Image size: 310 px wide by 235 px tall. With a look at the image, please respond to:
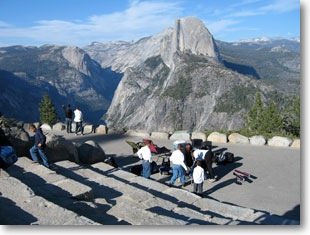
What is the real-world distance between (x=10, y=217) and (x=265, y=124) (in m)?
18.4

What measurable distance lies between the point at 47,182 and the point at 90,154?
525 centimetres

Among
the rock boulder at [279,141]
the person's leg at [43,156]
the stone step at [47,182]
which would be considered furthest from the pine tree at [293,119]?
the stone step at [47,182]

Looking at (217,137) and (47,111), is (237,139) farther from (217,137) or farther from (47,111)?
(47,111)

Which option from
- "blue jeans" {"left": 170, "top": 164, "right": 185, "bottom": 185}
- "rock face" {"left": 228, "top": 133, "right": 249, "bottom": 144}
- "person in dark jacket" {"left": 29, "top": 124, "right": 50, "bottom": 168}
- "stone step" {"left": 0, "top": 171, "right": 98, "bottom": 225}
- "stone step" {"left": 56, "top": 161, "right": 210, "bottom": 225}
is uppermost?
"person in dark jacket" {"left": 29, "top": 124, "right": 50, "bottom": 168}

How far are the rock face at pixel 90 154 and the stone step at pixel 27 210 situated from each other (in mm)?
6621

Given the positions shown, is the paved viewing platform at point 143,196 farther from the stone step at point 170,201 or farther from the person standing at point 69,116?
the person standing at point 69,116

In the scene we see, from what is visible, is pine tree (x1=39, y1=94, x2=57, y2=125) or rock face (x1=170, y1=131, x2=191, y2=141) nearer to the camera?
rock face (x1=170, y1=131, x2=191, y2=141)

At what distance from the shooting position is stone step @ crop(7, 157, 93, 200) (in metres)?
9.45

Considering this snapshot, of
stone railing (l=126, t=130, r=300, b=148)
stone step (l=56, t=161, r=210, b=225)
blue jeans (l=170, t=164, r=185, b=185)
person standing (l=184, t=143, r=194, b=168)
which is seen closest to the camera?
stone step (l=56, t=161, r=210, b=225)

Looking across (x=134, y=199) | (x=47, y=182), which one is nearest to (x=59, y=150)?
(x=47, y=182)

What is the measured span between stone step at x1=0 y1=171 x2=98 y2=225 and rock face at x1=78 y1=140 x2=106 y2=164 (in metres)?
6.62

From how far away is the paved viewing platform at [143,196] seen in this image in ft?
24.5

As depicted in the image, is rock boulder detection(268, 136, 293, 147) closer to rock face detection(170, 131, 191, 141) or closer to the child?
rock face detection(170, 131, 191, 141)

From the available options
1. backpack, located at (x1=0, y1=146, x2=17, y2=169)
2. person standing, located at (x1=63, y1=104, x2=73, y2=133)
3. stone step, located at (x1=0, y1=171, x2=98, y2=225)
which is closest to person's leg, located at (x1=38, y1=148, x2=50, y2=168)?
backpack, located at (x1=0, y1=146, x2=17, y2=169)
